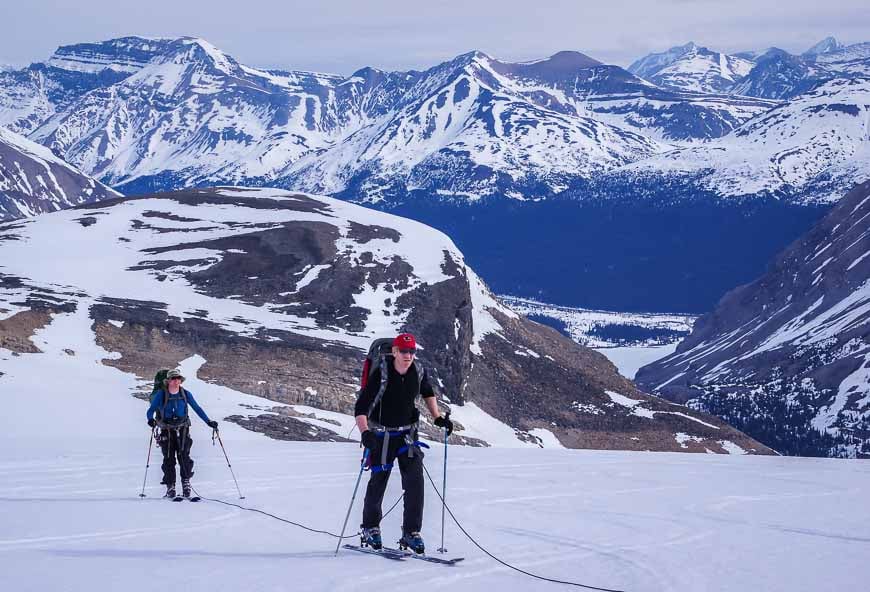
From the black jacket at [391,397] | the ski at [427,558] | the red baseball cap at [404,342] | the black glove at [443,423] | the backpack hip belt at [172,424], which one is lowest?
the ski at [427,558]

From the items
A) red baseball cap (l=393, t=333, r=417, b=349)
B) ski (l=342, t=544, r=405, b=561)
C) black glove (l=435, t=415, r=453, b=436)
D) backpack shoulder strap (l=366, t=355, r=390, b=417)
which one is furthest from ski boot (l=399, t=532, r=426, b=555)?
red baseball cap (l=393, t=333, r=417, b=349)

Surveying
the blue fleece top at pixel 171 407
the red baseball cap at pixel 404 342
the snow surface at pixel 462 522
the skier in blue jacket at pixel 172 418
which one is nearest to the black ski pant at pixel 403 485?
the snow surface at pixel 462 522

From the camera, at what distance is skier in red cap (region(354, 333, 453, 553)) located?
16.0 m

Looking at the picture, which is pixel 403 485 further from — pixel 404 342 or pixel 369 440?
pixel 404 342

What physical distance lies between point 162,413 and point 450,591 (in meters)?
11.4

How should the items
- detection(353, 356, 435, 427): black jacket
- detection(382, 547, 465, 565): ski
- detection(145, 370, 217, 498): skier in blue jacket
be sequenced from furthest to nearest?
detection(145, 370, 217, 498): skier in blue jacket < detection(353, 356, 435, 427): black jacket < detection(382, 547, 465, 565): ski

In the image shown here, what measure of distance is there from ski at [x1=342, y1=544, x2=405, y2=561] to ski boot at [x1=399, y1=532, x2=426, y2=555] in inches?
6.3

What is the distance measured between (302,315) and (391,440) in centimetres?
8188

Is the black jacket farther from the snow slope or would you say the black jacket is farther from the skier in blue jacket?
the skier in blue jacket

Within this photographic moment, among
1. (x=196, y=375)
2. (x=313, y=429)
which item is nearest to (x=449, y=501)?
(x=313, y=429)

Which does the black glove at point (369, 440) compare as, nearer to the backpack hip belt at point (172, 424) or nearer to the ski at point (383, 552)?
the ski at point (383, 552)

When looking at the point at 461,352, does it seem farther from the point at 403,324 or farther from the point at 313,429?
the point at 313,429

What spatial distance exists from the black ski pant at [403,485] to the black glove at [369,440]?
103 millimetres

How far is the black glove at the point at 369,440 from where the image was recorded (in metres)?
15.9
